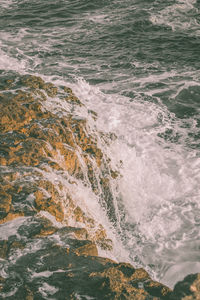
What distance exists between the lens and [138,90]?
27.7 feet

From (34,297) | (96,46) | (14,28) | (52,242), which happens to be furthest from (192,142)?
(14,28)

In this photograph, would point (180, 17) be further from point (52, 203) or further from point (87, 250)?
point (87, 250)

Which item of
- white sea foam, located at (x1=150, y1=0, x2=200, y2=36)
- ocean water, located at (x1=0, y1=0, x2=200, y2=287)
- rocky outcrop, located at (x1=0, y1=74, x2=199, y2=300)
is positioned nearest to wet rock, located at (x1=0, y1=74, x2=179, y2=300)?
rocky outcrop, located at (x1=0, y1=74, x2=199, y2=300)

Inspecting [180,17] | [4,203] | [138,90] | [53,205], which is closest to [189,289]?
[53,205]

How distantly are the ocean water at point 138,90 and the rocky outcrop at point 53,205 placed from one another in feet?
1.28

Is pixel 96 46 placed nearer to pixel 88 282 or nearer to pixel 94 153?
pixel 94 153

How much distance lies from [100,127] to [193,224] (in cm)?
218

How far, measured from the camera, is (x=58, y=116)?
514cm

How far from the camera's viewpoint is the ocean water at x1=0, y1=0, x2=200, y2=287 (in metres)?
4.68

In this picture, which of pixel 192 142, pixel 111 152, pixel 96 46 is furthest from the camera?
pixel 96 46

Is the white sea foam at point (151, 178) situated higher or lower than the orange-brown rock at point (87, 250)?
lower

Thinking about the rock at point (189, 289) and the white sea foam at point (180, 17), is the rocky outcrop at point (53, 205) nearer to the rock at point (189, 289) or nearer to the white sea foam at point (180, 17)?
the rock at point (189, 289)

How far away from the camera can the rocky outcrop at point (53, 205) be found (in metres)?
2.59

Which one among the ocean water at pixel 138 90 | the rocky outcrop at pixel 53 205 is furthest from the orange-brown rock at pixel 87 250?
the ocean water at pixel 138 90
